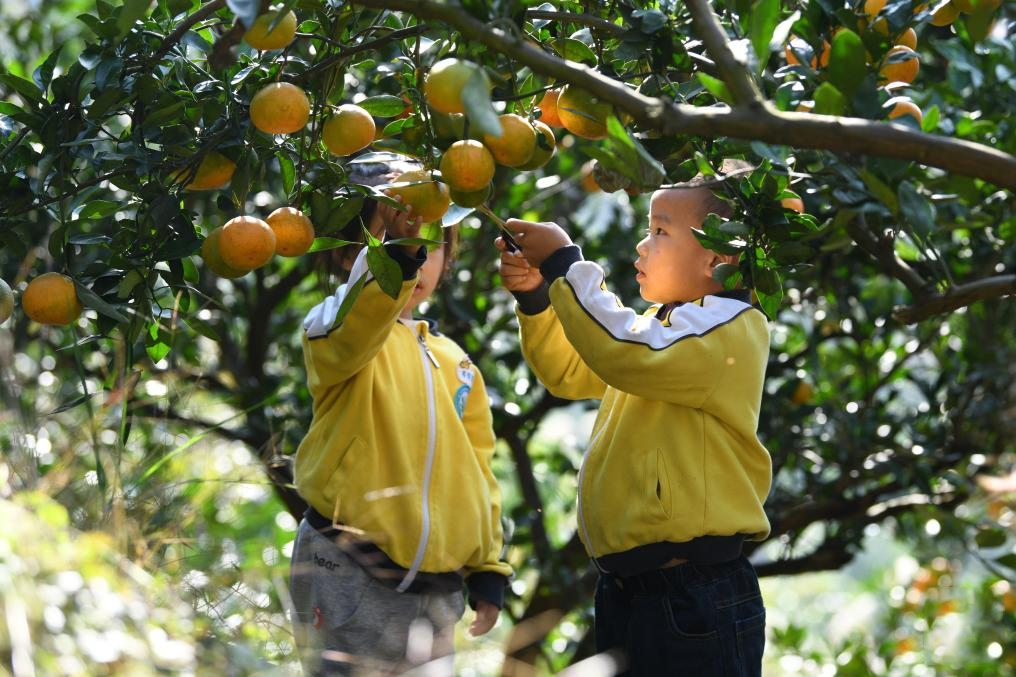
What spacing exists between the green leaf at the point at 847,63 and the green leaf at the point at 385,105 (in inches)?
26.6

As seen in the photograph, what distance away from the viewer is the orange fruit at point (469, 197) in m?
1.46

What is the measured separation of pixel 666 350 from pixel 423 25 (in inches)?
23.7

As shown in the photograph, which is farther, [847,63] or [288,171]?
[288,171]

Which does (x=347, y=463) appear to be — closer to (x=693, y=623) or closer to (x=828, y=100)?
(x=693, y=623)

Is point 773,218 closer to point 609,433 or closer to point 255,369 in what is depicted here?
point 609,433

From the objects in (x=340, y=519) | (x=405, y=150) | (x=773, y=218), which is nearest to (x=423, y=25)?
(x=405, y=150)

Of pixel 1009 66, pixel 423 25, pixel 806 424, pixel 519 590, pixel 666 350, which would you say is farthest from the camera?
pixel 519 590

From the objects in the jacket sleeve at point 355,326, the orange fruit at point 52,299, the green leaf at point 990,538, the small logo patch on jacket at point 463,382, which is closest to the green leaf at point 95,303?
the orange fruit at point 52,299

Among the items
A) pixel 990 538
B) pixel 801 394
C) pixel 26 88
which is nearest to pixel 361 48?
pixel 26 88

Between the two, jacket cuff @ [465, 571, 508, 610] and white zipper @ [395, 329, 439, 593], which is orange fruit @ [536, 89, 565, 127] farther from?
jacket cuff @ [465, 571, 508, 610]

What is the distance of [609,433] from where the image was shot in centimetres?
191

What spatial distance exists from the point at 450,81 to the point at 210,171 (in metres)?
0.49

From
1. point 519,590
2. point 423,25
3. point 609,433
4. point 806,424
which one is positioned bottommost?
point 519,590

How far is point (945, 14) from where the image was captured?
1624 mm
